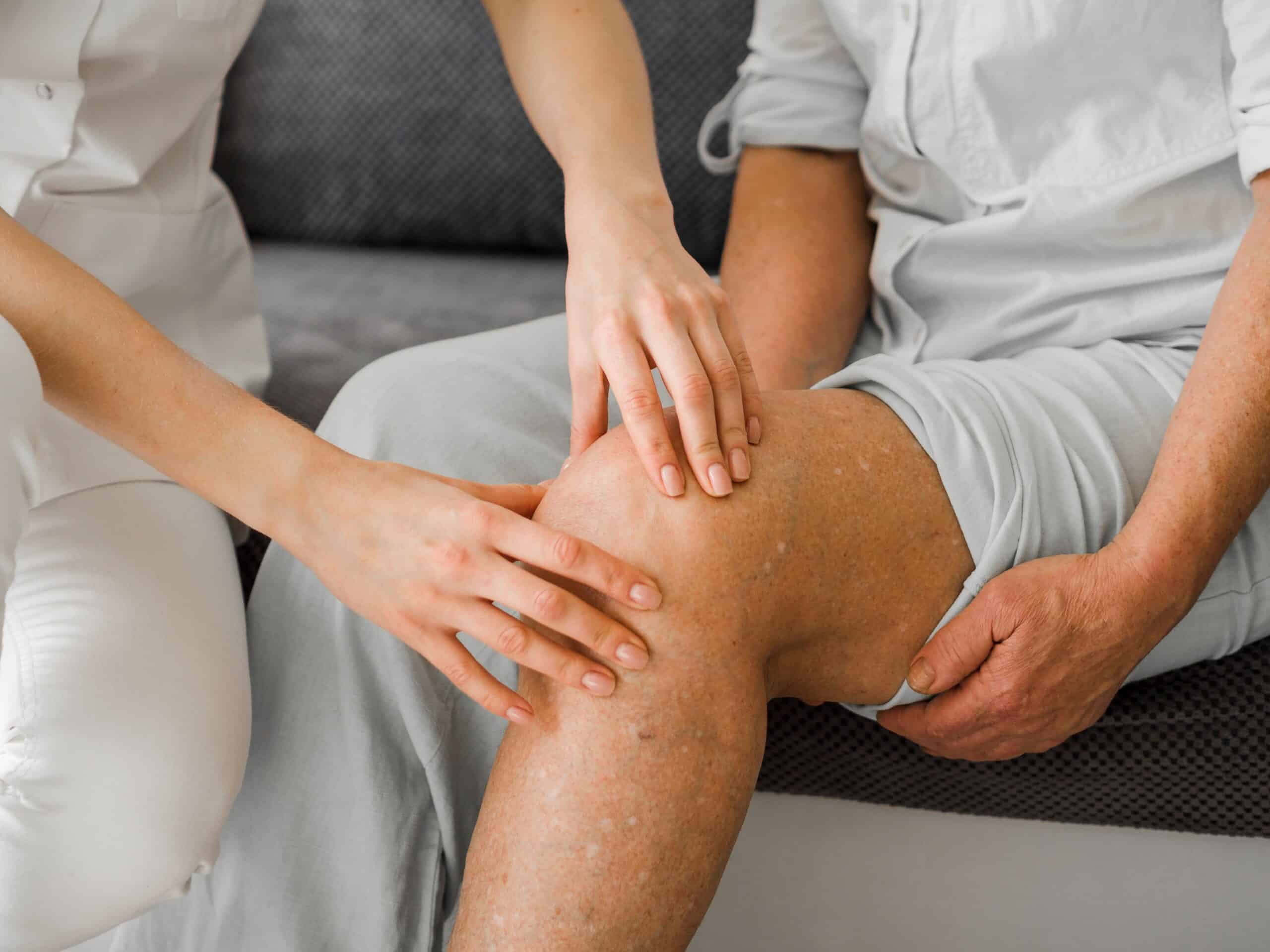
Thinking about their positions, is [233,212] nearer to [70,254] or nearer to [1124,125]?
[70,254]

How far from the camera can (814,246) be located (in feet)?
3.34

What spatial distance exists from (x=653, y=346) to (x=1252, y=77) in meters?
0.49

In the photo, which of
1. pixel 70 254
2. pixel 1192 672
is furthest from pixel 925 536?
pixel 70 254

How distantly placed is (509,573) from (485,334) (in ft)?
1.44

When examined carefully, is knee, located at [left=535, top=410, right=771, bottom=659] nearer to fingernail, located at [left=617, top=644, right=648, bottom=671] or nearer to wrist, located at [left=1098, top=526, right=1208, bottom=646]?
fingernail, located at [left=617, top=644, right=648, bottom=671]

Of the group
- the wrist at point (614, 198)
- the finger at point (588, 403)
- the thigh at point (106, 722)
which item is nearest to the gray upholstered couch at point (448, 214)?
the thigh at point (106, 722)

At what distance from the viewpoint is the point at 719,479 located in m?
0.65

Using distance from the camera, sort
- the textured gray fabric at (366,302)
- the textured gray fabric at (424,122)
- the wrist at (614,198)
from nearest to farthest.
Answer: the wrist at (614,198) < the textured gray fabric at (366,302) < the textured gray fabric at (424,122)

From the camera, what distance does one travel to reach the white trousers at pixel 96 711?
2.22 feet

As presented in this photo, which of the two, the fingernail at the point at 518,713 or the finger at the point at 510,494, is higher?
the finger at the point at 510,494

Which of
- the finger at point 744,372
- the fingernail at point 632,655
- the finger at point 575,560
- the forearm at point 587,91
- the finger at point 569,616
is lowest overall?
the fingernail at point 632,655

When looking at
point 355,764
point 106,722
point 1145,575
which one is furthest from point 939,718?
point 106,722

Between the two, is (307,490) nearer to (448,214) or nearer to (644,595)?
(644,595)

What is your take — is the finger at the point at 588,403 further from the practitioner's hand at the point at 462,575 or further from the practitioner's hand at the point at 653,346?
the practitioner's hand at the point at 462,575
